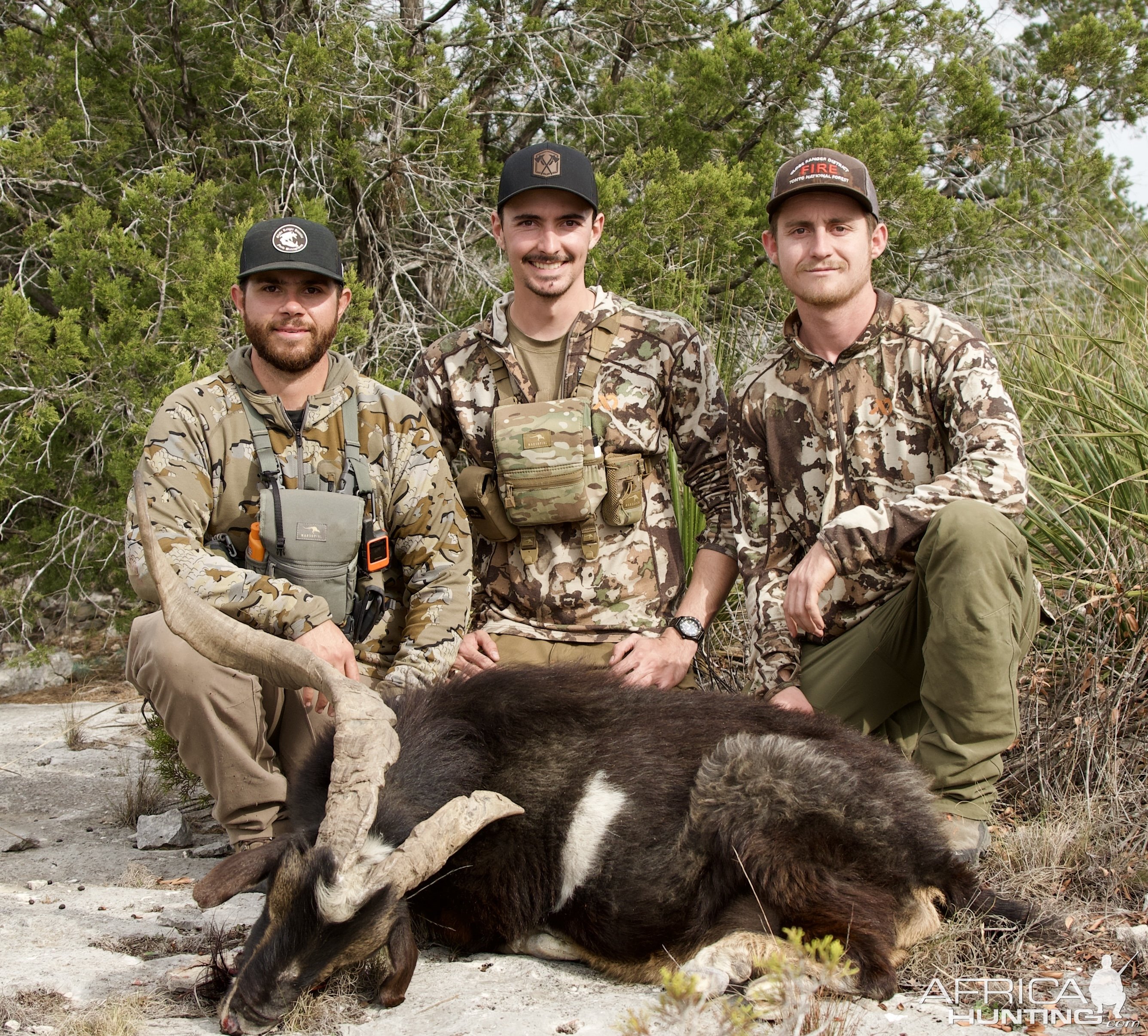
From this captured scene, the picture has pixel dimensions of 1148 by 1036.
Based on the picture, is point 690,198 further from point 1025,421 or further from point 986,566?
point 986,566

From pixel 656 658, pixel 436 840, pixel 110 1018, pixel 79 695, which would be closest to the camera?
pixel 110 1018

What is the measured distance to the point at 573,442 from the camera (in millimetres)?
5152

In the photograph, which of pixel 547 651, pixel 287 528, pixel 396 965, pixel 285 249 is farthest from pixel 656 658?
pixel 285 249

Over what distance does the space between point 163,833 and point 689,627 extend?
2542mm

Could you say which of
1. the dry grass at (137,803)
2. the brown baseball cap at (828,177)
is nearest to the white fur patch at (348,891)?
the dry grass at (137,803)

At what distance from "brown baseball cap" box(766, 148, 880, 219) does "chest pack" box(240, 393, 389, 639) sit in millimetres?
2206

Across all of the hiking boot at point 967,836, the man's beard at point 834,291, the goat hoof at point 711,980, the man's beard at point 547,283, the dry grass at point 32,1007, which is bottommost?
the goat hoof at point 711,980

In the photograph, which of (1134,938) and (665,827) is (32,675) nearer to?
(665,827)

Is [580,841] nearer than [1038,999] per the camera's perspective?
No

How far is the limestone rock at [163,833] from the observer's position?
4.99m

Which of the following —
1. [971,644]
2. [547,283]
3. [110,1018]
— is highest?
[547,283]

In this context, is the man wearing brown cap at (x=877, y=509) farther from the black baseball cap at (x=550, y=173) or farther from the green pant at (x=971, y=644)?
the black baseball cap at (x=550, y=173)

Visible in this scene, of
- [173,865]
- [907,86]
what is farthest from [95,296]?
[907,86]

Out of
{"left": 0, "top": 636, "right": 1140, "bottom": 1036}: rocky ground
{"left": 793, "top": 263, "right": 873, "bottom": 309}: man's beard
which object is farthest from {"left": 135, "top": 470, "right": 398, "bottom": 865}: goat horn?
{"left": 793, "top": 263, "right": 873, "bottom": 309}: man's beard
